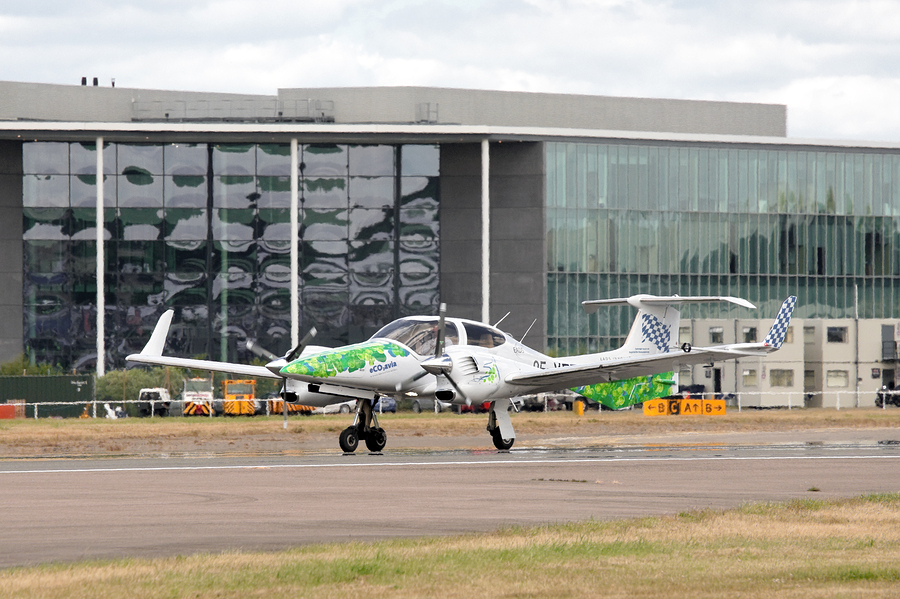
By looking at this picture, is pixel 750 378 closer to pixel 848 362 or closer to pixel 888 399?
pixel 848 362

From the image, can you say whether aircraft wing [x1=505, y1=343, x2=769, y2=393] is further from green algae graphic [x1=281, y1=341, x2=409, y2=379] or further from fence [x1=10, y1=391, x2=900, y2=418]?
fence [x1=10, y1=391, x2=900, y2=418]

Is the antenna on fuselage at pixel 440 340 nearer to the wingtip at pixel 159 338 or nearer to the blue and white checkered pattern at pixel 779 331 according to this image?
the wingtip at pixel 159 338

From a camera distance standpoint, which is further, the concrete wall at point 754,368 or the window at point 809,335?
the window at point 809,335

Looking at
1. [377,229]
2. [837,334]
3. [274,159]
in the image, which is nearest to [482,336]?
[837,334]

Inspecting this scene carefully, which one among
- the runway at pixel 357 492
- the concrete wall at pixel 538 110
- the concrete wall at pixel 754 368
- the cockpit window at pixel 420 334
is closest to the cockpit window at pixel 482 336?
the cockpit window at pixel 420 334

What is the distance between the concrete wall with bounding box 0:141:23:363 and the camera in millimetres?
74438

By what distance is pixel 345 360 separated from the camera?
24625 mm

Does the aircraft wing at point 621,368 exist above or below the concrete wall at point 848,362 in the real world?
above

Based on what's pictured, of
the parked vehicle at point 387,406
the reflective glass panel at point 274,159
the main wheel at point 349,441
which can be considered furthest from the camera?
the reflective glass panel at point 274,159

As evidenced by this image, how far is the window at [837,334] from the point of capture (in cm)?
6700

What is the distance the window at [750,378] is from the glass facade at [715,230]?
35.0 feet

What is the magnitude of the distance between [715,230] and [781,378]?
47.8ft

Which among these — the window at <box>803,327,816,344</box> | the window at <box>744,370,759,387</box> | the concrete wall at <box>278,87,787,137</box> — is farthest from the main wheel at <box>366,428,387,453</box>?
the concrete wall at <box>278,87,787,137</box>

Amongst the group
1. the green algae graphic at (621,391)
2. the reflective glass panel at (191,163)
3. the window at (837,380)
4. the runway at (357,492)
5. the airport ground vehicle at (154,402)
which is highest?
the reflective glass panel at (191,163)
